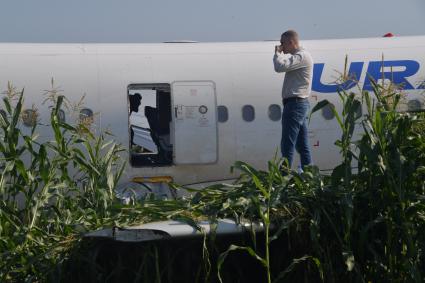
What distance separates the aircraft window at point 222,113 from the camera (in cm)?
1355

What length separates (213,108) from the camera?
531 inches

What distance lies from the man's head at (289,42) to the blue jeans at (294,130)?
2.05 ft

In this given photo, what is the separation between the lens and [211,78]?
1345 centimetres

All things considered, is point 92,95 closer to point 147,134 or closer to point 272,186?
point 147,134

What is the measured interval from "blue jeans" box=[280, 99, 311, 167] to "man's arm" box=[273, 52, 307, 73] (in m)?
0.39

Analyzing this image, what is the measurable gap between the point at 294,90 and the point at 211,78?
13.0ft

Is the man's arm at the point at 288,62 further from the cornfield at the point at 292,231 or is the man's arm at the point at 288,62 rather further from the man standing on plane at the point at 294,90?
the cornfield at the point at 292,231

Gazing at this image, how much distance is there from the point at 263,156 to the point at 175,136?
1432mm

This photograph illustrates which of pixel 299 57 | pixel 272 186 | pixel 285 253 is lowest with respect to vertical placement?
pixel 285 253

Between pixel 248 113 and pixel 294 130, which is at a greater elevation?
pixel 248 113

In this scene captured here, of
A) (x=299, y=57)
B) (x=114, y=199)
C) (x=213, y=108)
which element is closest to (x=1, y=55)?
(x=213, y=108)

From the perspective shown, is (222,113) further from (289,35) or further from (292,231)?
(292,231)

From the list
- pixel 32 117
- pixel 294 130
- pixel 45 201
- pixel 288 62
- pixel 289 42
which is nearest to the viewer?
pixel 45 201

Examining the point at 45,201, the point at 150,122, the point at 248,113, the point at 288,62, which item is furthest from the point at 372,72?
the point at 45,201
